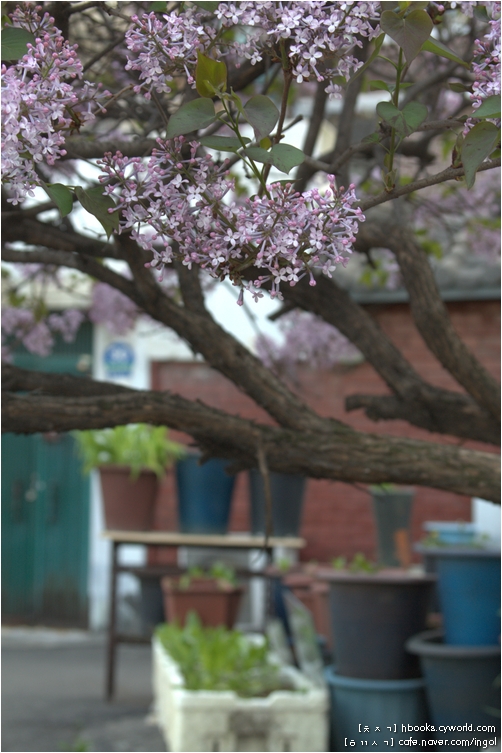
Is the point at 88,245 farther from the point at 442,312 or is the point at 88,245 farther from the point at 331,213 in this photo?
the point at 331,213

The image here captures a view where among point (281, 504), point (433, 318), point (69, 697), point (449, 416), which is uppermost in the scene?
point (433, 318)

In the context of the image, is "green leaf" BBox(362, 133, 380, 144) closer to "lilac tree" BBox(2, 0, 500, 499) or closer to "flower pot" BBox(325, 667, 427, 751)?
"lilac tree" BBox(2, 0, 500, 499)

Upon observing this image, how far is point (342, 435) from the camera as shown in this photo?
2.37 m

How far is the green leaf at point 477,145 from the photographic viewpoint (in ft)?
A: 4.33

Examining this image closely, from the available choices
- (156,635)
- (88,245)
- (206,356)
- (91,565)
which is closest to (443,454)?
(206,356)

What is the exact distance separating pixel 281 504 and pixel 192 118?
441cm

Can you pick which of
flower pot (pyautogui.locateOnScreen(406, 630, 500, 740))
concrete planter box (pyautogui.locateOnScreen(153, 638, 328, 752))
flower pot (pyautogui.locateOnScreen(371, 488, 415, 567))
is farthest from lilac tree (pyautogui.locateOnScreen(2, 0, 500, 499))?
flower pot (pyautogui.locateOnScreen(371, 488, 415, 567))

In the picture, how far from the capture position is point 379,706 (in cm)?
375

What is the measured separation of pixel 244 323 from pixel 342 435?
619 cm

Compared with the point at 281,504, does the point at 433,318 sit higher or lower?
higher

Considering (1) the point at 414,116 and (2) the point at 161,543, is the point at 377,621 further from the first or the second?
(1) the point at 414,116

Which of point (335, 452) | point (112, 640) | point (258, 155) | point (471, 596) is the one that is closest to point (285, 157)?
point (258, 155)

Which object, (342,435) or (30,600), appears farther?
(30,600)

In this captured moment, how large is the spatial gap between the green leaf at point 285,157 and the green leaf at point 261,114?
3 centimetres
